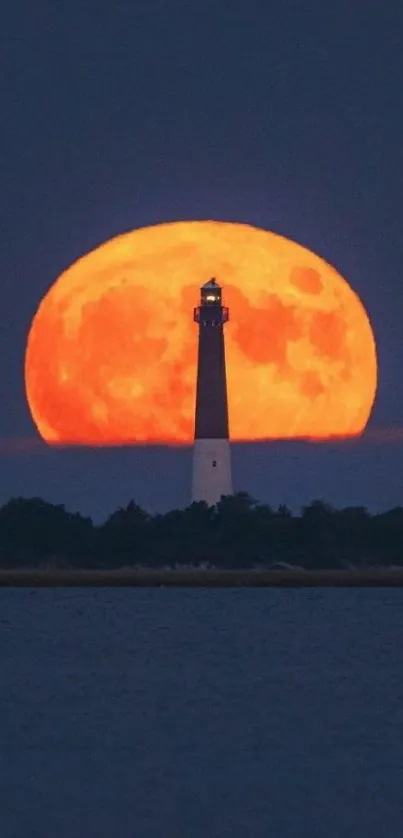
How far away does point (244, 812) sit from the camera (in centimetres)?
3906

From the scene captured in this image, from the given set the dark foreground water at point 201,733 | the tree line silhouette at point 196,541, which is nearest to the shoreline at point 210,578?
the tree line silhouette at point 196,541

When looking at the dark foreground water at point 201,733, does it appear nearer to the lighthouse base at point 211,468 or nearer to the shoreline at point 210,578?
the lighthouse base at point 211,468

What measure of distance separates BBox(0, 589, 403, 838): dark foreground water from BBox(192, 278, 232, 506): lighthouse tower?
7.08 m

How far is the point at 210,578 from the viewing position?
111812 millimetres

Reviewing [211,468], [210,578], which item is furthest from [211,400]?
[210,578]

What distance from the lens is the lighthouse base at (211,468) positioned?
85.8 meters

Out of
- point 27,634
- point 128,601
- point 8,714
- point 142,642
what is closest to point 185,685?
point 8,714

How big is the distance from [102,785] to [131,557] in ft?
234

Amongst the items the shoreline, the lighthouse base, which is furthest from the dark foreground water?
the shoreline

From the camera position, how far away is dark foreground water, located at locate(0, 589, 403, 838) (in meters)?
38.8

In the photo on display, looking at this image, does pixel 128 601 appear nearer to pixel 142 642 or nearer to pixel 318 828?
pixel 142 642

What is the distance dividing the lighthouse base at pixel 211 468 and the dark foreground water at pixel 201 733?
6.92m

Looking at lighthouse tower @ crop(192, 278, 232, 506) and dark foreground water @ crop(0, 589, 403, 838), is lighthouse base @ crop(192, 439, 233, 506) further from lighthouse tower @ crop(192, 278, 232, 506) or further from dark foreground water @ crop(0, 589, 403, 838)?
dark foreground water @ crop(0, 589, 403, 838)

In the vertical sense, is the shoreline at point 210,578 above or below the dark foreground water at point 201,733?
above
